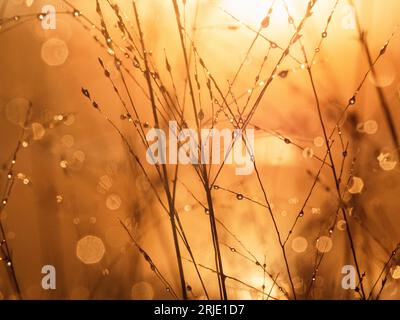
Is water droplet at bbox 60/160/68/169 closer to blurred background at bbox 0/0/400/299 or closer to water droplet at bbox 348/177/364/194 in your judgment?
blurred background at bbox 0/0/400/299

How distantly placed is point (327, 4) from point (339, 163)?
A: 44 centimetres

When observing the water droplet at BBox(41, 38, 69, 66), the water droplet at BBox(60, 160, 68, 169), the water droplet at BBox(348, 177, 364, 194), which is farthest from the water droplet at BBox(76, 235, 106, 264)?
the water droplet at BBox(348, 177, 364, 194)

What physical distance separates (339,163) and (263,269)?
37 centimetres

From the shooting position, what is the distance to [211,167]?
1.25 meters

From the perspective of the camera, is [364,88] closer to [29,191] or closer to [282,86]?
[282,86]

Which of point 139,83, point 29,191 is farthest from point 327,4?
point 29,191

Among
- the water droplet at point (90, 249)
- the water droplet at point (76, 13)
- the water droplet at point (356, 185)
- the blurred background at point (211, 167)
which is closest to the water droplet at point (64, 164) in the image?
the blurred background at point (211, 167)

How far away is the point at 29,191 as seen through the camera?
1.27 metres

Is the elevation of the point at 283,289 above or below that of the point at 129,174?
below

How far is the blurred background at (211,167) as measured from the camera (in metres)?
1.23

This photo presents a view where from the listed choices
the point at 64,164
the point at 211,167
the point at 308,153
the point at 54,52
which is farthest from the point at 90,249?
the point at 308,153

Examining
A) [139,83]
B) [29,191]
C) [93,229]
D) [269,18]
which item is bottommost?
[93,229]
